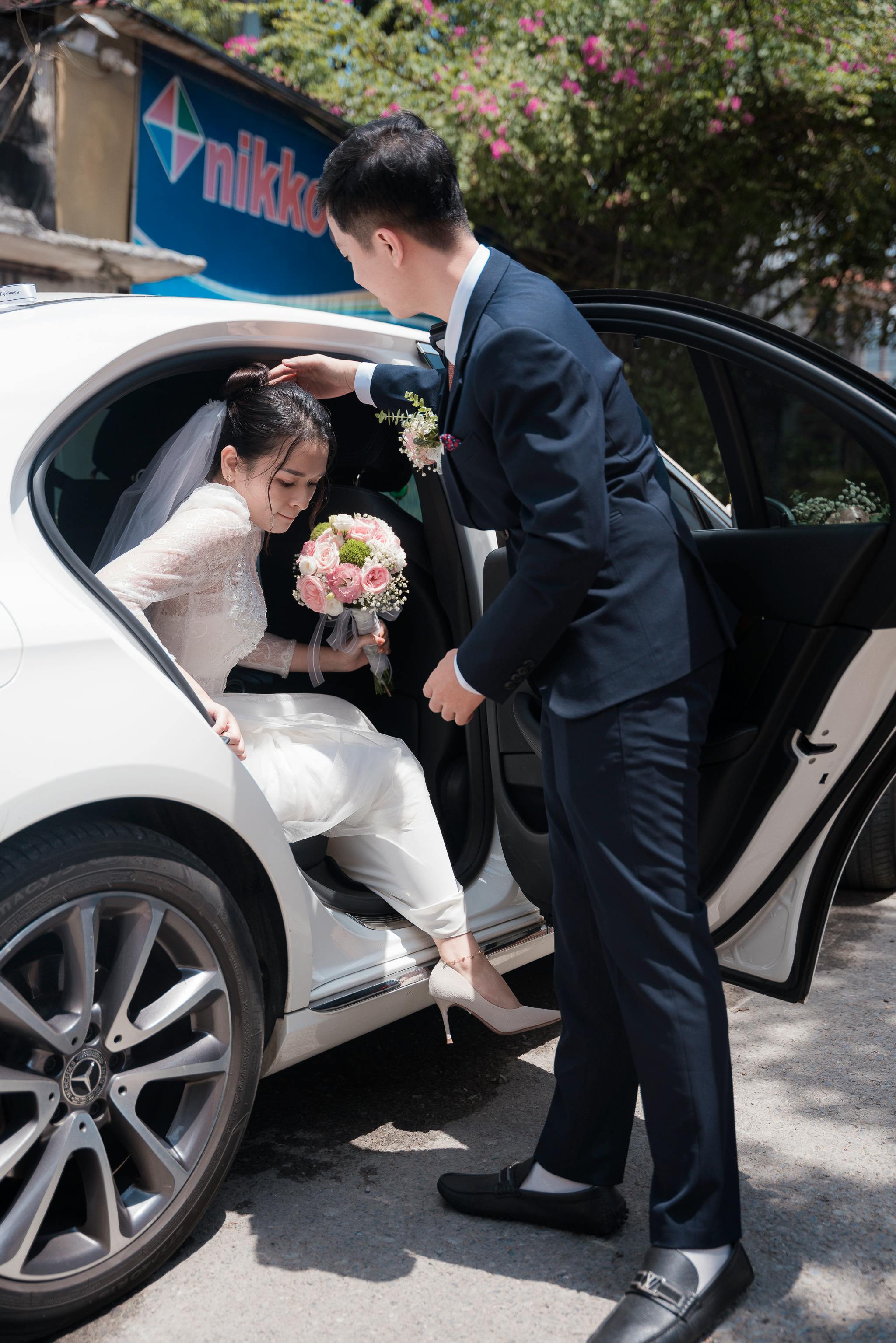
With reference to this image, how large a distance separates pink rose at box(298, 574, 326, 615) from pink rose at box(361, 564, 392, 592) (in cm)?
11

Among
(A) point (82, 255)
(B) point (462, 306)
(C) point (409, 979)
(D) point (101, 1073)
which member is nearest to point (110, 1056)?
(D) point (101, 1073)

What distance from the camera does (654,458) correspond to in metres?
1.86

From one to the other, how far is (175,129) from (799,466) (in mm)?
5743

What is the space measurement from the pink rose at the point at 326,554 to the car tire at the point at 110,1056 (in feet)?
3.01

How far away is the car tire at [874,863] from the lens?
3691 mm

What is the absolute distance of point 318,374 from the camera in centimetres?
248

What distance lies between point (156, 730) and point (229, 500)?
0.80 meters

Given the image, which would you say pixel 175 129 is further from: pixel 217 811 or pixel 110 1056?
pixel 110 1056

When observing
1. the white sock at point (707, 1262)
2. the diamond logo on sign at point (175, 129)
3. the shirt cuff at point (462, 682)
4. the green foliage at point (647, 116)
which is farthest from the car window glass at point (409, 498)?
the green foliage at point (647, 116)

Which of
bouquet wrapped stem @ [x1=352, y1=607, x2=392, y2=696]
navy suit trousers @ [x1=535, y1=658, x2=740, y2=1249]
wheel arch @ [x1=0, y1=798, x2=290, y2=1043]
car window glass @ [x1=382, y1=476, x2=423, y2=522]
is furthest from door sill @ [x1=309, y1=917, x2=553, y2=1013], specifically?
car window glass @ [x1=382, y1=476, x2=423, y2=522]

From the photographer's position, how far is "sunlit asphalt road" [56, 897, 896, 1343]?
5.93 ft

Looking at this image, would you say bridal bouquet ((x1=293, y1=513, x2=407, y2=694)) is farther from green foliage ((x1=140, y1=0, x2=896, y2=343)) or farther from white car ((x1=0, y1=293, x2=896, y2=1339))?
green foliage ((x1=140, y1=0, x2=896, y2=343))

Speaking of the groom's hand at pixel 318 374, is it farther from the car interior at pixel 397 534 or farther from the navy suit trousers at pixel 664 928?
the navy suit trousers at pixel 664 928

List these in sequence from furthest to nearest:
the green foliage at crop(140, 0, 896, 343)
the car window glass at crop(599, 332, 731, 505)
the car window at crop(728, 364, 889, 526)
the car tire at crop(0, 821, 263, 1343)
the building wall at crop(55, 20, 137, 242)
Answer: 1. the car window glass at crop(599, 332, 731, 505)
2. the green foliage at crop(140, 0, 896, 343)
3. the building wall at crop(55, 20, 137, 242)
4. the car window at crop(728, 364, 889, 526)
5. the car tire at crop(0, 821, 263, 1343)
